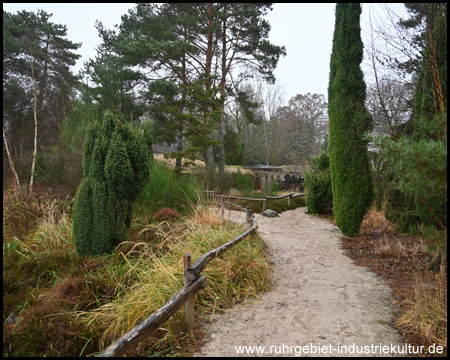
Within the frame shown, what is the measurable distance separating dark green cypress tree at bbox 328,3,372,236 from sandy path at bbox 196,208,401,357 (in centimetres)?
169

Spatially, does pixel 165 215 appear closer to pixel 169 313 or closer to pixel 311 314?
pixel 169 313

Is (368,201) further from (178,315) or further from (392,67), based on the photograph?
(178,315)

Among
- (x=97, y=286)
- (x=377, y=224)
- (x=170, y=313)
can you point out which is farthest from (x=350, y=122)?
(x=97, y=286)

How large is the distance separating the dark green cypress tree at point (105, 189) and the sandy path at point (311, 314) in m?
2.32

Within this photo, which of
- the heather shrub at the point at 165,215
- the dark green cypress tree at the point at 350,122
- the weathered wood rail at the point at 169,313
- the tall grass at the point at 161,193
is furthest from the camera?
the tall grass at the point at 161,193

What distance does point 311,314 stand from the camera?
10.3ft

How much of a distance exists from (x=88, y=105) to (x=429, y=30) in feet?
40.8

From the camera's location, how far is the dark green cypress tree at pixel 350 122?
6.35 meters

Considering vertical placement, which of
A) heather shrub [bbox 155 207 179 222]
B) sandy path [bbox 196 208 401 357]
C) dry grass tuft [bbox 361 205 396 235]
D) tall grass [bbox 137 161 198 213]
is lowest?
sandy path [bbox 196 208 401 357]

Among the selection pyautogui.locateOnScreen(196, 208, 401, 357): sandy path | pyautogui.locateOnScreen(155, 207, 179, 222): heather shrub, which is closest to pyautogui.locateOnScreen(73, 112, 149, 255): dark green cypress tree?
pyautogui.locateOnScreen(155, 207, 179, 222): heather shrub

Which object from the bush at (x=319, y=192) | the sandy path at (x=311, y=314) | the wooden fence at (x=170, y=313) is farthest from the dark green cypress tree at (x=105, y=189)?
the bush at (x=319, y=192)

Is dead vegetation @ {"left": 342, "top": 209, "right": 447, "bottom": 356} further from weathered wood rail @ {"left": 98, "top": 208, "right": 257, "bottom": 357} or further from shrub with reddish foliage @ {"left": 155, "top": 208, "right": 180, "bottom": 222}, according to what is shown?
shrub with reddish foliage @ {"left": 155, "top": 208, "right": 180, "bottom": 222}

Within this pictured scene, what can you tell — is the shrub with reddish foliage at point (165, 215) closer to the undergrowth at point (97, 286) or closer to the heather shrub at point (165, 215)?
the heather shrub at point (165, 215)

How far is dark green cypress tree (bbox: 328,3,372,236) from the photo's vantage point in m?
6.35
